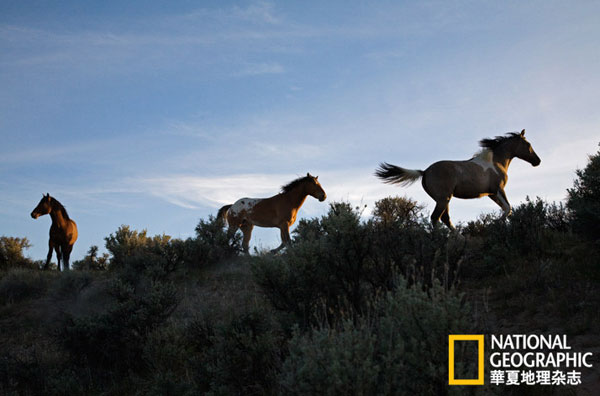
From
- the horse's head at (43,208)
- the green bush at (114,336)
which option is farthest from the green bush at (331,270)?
the horse's head at (43,208)

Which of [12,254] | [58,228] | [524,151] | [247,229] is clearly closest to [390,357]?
[524,151]

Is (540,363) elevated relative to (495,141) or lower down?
lower down

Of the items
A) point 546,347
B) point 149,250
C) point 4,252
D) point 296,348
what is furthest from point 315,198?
point 4,252

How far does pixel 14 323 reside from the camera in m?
11.2

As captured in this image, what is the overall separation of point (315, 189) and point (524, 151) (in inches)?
245

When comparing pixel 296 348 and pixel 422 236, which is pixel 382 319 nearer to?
pixel 296 348

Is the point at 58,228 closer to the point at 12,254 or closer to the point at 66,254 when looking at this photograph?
the point at 66,254

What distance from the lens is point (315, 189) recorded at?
1569cm

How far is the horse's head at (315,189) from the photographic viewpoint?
15713 millimetres

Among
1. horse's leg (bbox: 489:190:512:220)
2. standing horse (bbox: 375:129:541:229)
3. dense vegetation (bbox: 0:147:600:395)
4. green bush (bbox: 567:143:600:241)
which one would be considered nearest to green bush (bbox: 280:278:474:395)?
dense vegetation (bbox: 0:147:600:395)

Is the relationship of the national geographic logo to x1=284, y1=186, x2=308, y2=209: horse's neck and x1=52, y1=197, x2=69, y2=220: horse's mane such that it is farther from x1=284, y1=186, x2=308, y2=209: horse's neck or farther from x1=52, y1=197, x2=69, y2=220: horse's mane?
x1=52, y1=197, x2=69, y2=220: horse's mane

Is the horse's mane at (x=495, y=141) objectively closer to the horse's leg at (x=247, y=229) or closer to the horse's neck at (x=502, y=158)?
the horse's neck at (x=502, y=158)

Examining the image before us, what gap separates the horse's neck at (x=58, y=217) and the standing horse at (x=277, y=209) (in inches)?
220

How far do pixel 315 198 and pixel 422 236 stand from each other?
814 cm
